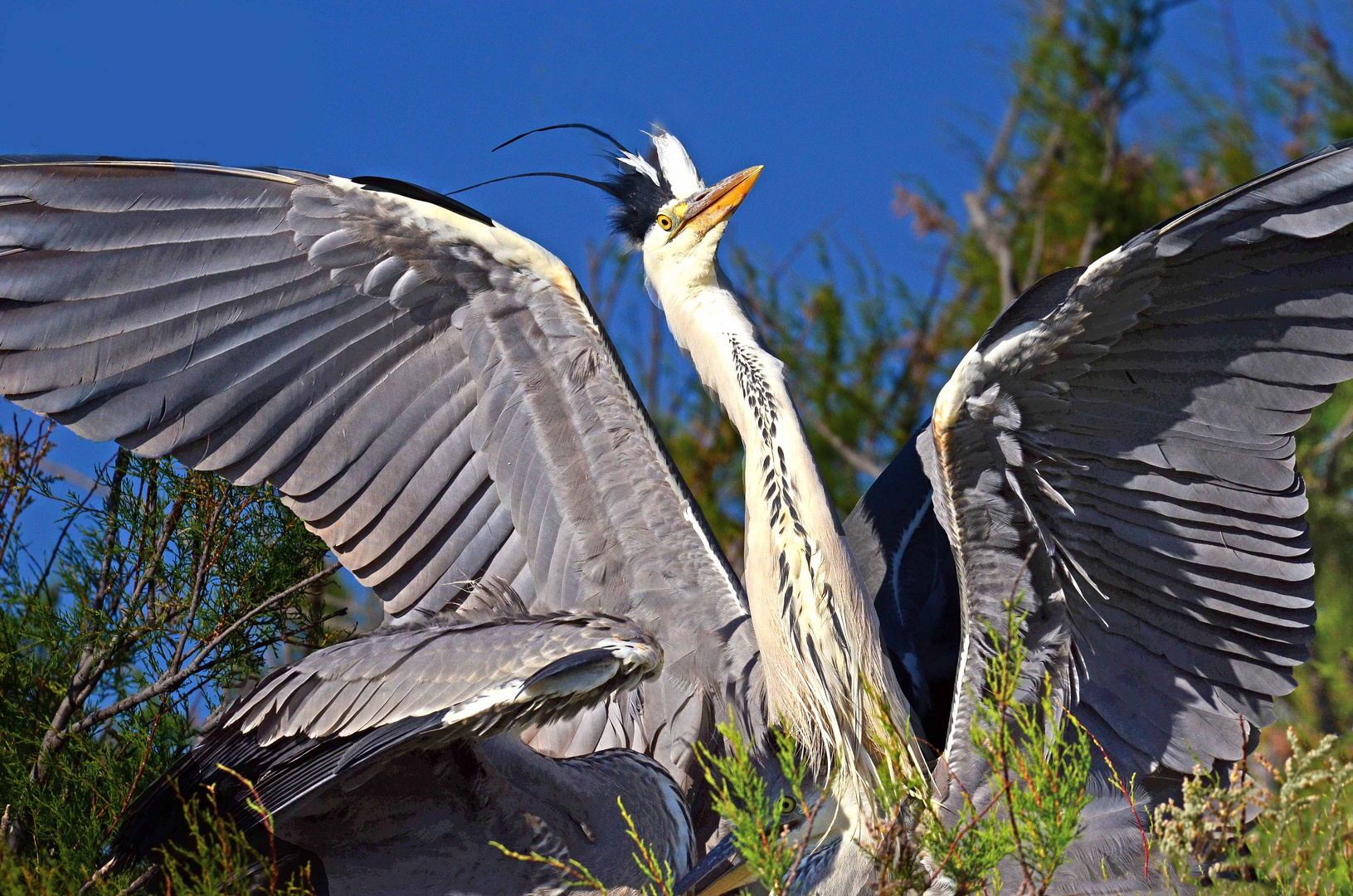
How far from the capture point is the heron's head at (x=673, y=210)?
3.42 m

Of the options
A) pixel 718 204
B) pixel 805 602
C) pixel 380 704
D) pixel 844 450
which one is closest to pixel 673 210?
pixel 718 204

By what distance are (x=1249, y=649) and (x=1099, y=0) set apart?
3.80 meters

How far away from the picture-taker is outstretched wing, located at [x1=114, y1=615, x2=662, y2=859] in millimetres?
2477

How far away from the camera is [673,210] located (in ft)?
11.5

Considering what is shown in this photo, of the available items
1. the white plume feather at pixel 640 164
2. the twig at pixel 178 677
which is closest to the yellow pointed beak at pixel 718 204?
the white plume feather at pixel 640 164

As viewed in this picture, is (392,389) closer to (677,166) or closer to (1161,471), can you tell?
(677,166)

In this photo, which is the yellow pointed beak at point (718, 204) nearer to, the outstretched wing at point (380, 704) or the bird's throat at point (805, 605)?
the bird's throat at point (805, 605)

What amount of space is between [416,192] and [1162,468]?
1.72 m

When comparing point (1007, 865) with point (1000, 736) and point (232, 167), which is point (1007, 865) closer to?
point (1000, 736)

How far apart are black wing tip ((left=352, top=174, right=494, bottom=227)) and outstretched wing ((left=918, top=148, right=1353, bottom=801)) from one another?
1199mm

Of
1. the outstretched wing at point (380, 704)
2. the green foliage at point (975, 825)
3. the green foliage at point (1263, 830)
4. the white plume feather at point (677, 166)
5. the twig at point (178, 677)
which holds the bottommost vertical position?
the green foliage at point (1263, 830)

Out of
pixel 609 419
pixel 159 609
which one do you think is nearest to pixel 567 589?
pixel 609 419

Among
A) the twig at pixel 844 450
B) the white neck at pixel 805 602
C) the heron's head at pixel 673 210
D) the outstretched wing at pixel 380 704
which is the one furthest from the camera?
the twig at pixel 844 450

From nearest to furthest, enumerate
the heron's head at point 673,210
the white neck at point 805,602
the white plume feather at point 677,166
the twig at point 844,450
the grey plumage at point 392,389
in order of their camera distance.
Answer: the white neck at point 805,602
the grey plumage at point 392,389
the heron's head at point 673,210
the white plume feather at point 677,166
the twig at point 844,450
